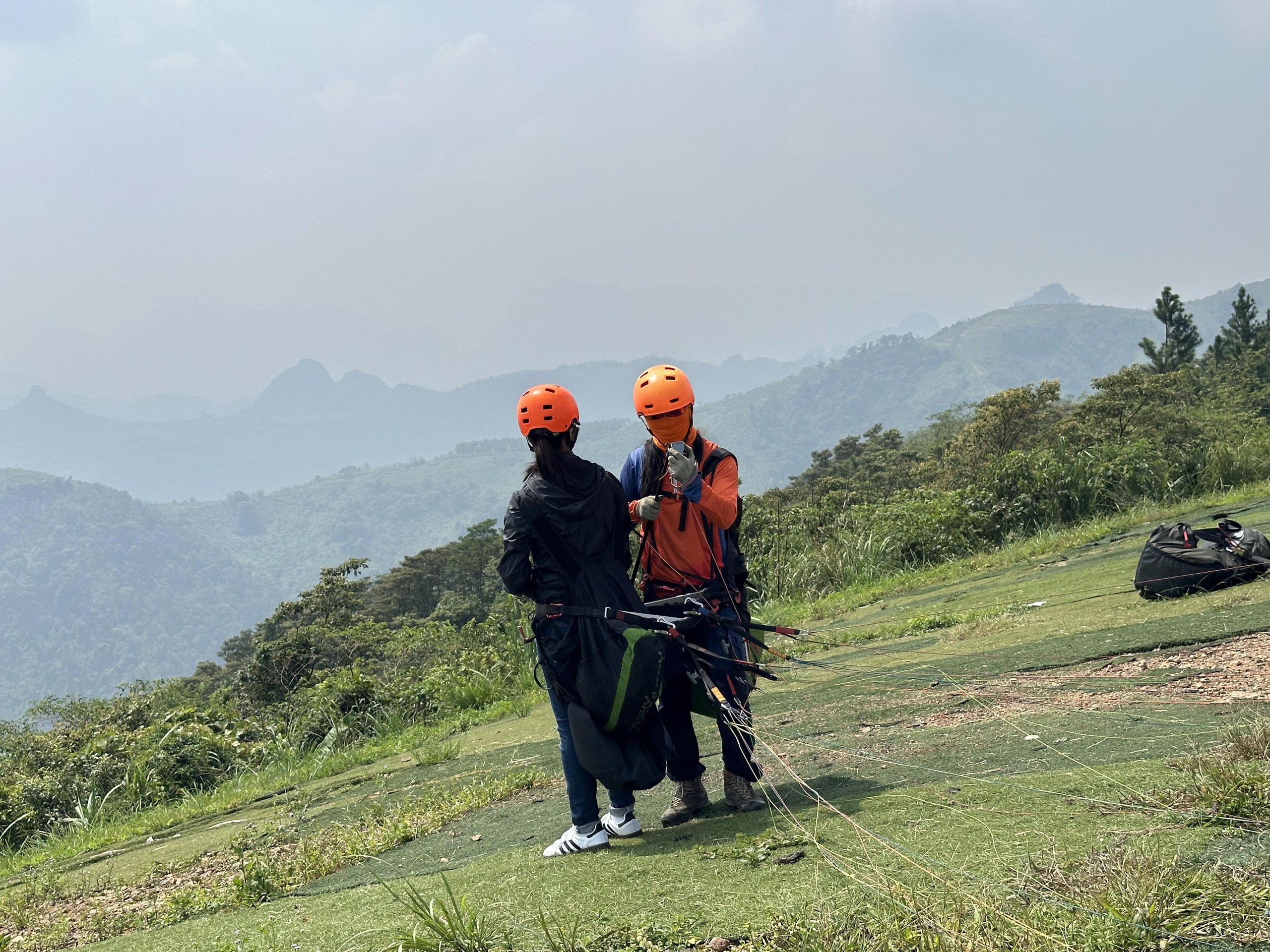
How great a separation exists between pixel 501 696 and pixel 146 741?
4197 mm

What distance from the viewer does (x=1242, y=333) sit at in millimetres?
51156

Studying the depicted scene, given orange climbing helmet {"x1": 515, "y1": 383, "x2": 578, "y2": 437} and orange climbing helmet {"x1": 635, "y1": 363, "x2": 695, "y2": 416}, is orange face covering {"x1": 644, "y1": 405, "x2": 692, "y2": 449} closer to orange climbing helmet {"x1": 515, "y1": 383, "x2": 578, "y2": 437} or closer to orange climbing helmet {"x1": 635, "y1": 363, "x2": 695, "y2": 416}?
orange climbing helmet {"x1": 635, "y1": 363, "x2": 695, "y2": 416}

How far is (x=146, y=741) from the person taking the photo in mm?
11125

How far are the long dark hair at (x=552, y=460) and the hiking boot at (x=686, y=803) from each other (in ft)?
4.55

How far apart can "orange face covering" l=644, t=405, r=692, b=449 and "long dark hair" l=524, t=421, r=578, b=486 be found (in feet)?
1.15

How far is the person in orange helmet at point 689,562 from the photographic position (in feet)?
12.7

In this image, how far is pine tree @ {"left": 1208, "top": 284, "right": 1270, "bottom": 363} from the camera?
49094 millimetres

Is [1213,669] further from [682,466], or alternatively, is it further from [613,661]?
[613,661]

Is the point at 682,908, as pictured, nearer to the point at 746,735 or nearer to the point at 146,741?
the point at 746,735

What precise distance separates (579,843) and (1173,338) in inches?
2124

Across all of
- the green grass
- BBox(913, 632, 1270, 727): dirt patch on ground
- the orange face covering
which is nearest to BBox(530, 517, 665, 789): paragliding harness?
the orange face covering

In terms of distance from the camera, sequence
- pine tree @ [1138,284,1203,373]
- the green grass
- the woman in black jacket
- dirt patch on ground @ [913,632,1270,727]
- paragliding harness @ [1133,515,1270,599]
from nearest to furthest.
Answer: the woman in black jacket → dirt patch on ground @ [913,632,1270,727] → paragliding harness @ [1133,515,1270,599] → the green grass → pine tree @ [1138,284,1203,373]

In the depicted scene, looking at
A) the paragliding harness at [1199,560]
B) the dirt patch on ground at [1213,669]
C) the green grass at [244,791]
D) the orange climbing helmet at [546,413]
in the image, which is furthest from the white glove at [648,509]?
the green grass at [244,791]

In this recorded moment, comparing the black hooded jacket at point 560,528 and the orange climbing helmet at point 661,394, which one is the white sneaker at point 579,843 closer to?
the black hooded jacket at point 560,528
